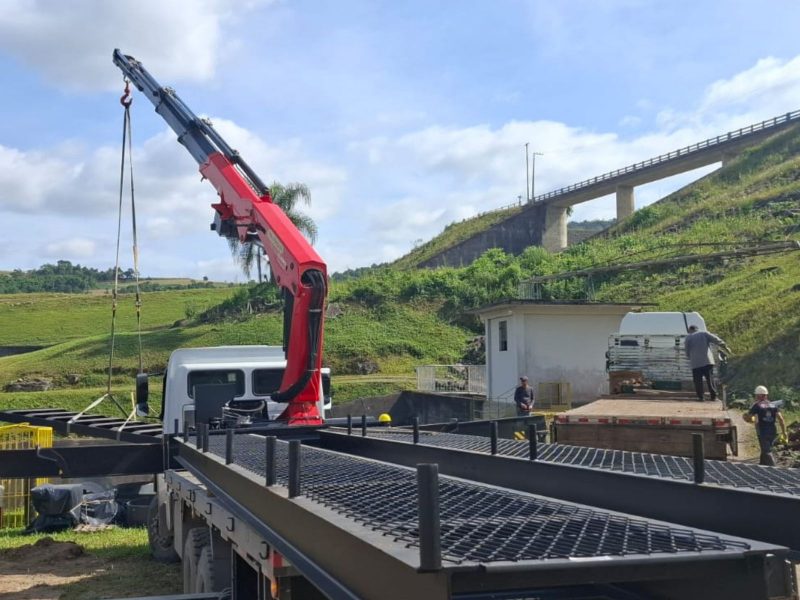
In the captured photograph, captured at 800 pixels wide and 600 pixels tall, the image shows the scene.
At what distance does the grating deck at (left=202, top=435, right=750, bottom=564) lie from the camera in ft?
8.39

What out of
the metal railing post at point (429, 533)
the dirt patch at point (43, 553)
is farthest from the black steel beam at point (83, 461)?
the metal railing post at point (429, 533)

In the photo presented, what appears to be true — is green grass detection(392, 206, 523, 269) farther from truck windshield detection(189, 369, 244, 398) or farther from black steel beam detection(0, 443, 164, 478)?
black steel beam detection(0, 443, 164, 478)

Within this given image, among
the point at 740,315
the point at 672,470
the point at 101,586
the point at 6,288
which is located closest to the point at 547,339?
the point at 740,315

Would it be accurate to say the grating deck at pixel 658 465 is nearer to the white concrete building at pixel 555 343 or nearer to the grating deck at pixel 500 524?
the grating deck at pixel 500 524

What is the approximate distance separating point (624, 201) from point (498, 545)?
248 feet

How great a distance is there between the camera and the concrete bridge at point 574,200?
7156cm

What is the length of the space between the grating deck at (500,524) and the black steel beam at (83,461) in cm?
522

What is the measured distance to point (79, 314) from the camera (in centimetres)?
6881

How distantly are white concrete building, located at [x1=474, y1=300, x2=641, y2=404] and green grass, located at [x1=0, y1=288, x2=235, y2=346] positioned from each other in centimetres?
3336

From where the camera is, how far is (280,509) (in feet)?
12.7

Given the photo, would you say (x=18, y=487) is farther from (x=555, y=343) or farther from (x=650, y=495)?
(x=555, y=343)

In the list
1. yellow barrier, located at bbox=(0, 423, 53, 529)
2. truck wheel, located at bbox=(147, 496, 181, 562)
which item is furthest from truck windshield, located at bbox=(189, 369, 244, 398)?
yellow barrier, located at bbox=(0, 423, 53, 529)

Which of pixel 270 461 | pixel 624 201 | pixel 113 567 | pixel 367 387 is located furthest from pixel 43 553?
pixel 624 201

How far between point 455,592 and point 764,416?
11.9 meters
